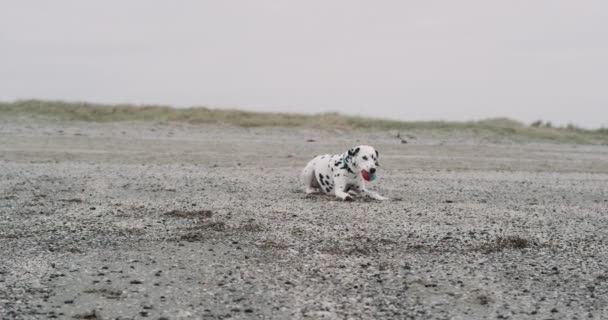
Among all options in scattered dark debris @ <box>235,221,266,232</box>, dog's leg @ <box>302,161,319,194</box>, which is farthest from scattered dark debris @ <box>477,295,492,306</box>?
dog's leg @ <box>302,161,319,194</box>

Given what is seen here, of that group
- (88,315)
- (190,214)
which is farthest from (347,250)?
(88,315)

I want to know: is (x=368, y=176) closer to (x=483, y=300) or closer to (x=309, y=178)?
(x=309, y=178)

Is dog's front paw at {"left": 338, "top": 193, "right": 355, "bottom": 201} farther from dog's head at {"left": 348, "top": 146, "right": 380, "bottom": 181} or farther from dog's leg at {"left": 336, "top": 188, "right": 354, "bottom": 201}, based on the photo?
dog's head at {"left": 348, "top": 146, "right": 380, "bottom": 181}

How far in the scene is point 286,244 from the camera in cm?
907

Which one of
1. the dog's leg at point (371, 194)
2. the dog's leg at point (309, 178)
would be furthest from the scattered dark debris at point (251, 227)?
the dog's leg at point (309, 178)

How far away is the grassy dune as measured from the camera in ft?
105

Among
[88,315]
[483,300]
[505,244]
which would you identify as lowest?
[88,315]

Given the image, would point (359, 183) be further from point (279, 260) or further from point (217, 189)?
point (279, 260)

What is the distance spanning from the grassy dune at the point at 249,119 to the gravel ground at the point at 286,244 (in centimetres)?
1339

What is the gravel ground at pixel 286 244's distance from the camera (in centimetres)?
675

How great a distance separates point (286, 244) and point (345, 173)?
413 cm

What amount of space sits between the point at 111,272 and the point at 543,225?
6514 millimetres

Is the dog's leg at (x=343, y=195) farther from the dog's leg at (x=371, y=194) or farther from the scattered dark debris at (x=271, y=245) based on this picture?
the scattered dark debris at (x=271, y=245)

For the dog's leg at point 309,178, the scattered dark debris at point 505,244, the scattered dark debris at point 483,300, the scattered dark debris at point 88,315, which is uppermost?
the dog's leg at point 309,178
